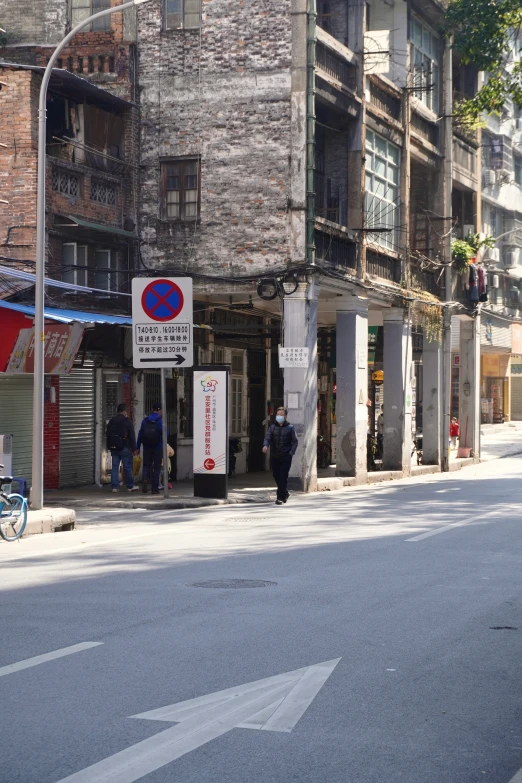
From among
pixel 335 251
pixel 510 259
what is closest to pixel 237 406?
pixel 335 251

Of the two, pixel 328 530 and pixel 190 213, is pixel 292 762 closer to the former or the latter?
pixel 328 530

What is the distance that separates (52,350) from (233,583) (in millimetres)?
12287

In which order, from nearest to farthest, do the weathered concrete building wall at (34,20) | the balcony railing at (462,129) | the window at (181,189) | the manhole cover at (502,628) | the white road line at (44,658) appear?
the white road line at (44,658) → the manhole cover at (502,628) → the window at (181,189) → the weathered concrete building wall at (34,20) → the balcony railing at (462,129)

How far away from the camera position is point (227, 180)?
89.2ft

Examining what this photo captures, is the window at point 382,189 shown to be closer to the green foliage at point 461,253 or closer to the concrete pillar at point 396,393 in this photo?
the concrete pillar at point 396,393

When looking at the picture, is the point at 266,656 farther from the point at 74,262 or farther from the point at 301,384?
the point at 74,262

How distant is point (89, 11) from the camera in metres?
28.0

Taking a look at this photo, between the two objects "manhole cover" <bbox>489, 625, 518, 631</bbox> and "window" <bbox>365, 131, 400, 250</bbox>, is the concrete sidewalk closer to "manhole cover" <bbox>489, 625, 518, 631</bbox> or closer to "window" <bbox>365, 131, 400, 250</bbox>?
"window" <bbox>365, 131, 400, 250</bbox>

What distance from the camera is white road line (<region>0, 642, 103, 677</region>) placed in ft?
25.0

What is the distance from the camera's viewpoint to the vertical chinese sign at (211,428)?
2311cm

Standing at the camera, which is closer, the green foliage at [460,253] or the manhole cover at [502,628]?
the manhole cover at [502,628]

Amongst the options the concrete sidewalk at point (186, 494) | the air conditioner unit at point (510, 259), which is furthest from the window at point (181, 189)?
the air conditioner unit at point (510, 259)

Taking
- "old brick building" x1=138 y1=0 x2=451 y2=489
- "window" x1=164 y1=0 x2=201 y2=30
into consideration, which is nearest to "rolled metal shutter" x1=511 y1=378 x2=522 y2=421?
"old brick building" x1=138 y1=0 x2=451 y2=489

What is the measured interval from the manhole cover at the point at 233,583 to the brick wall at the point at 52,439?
13715 mm
